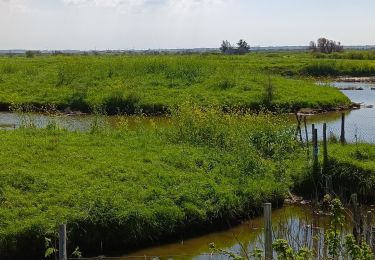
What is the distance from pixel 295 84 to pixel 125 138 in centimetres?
2403

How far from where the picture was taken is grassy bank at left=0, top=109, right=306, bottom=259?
12.4 metres

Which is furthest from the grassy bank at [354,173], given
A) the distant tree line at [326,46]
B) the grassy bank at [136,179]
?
the distant tree line at [326,46]

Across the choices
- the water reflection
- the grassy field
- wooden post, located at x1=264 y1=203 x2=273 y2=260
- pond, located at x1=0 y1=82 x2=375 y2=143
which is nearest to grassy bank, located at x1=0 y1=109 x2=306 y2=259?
the water reflection

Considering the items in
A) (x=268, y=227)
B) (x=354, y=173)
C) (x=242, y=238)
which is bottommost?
(x=242, y=238)

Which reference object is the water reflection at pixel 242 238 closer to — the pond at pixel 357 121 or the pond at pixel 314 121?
the pond at pixel 357 121

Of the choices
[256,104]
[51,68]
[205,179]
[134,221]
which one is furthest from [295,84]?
[134,221]

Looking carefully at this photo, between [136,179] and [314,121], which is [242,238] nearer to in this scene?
[136,179]

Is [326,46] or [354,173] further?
[326,46]

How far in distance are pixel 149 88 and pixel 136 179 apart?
22906mm

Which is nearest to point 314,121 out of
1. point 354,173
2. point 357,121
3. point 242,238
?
point 357,121

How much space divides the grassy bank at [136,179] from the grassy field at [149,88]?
1156 cm

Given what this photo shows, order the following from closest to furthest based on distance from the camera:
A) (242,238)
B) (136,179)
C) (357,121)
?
1. (242,238)
2. (136,179)
3. (357,121)

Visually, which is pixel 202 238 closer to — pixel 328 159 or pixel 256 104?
pixel 328 159

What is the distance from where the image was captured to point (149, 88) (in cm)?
3722
